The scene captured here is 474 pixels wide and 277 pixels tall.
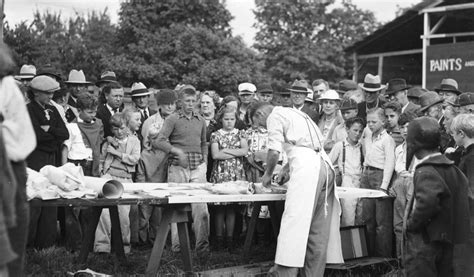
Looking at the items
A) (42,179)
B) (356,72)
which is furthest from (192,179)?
(356,72)

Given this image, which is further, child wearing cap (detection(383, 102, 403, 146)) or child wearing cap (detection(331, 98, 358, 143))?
child wearing cap (detection(331, 98, 358, 143))

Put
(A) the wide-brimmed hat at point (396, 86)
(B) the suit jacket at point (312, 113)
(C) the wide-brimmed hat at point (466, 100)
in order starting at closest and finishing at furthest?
(C) the wide-brimmed hat at point (466, 100), (B) the suit jacket at point (312, 113), (A) the wide-brimmed hat at point (396, 86)

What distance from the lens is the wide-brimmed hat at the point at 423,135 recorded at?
5620 millimetres

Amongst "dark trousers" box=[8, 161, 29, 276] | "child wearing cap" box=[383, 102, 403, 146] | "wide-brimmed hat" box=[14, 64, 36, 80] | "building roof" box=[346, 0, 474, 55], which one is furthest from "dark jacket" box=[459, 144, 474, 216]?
"building roof" box=[346, 0, 474, 55]

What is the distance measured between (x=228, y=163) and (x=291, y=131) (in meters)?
2.05

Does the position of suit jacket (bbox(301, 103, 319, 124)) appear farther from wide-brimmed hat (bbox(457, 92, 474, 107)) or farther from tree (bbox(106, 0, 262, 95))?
tree (bbox(106, 0, 262, 95))

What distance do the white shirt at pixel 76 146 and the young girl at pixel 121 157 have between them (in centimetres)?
23

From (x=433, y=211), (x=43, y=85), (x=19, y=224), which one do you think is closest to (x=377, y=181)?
(x=433, y=211)

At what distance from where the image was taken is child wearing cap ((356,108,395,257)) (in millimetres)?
7961

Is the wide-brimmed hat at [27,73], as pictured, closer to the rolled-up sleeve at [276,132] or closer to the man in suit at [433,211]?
the rolled-up sleeve at [276,132]

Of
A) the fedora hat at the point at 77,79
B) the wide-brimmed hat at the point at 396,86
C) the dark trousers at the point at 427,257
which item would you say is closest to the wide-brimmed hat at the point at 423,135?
the dark trousers at the point at 427,257

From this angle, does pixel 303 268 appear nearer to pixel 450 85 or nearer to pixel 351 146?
pixel 351 146

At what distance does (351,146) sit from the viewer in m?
8.86

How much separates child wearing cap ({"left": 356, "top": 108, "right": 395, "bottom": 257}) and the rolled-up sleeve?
163 cm
